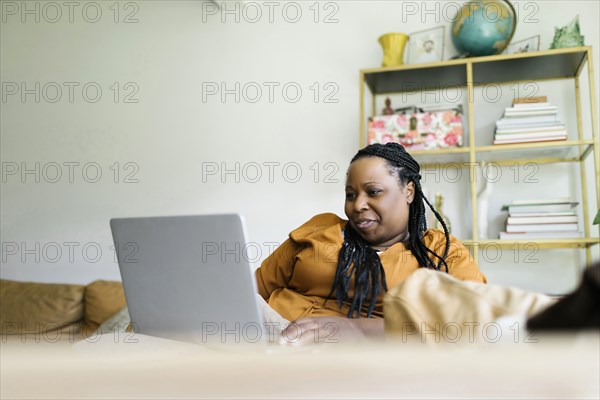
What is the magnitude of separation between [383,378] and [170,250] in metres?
0.81

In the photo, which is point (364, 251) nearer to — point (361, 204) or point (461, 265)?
point (361, 204)

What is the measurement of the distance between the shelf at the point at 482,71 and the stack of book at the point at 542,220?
2.09 ft

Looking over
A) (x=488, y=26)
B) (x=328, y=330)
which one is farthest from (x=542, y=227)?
(x=328, y=330)

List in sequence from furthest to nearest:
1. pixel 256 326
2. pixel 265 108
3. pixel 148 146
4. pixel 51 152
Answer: pixel 51 152 → pixel 148 146 → pixel 265 108 → pixel 256 326

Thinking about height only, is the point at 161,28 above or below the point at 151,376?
above

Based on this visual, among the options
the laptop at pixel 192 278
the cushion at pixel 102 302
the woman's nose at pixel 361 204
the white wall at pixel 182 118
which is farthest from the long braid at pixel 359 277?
the cushion at pixel 102 302

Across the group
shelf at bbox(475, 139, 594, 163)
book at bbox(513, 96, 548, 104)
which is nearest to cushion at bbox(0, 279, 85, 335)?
shelf at bbox(475, 139, 594, 163)

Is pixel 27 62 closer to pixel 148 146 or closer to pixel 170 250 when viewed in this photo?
pixel 148 146

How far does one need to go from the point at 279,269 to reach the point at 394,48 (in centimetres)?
145

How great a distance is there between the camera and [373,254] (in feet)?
5.77

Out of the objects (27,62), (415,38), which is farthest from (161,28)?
(415,38)

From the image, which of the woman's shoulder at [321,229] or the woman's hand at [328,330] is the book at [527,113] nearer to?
the woman's shoulder at [321,229]

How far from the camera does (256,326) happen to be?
1163mm

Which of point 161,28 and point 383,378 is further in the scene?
point 161,28
